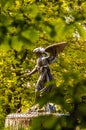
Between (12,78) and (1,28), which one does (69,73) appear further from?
(12,78)

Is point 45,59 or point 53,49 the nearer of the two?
point 45,59

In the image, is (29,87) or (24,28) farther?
(29,87)

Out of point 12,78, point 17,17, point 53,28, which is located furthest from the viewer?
point 12,78

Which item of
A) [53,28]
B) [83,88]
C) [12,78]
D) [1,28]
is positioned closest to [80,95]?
[83,88]

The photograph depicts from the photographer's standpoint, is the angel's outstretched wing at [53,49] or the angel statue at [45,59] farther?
the angel's outstretched wing at [53,49]

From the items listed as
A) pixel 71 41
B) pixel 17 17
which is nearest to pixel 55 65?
pixel 71 41

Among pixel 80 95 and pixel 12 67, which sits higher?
pixel 12 67

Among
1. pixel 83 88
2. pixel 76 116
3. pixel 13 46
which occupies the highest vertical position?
pixel 13 46

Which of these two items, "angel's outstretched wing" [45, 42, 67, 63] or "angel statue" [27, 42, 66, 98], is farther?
"angel's outstretched wing" [45, 42, 67, 63]

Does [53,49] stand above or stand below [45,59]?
above

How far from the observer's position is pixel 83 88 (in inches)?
109

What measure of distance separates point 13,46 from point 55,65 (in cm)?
1855

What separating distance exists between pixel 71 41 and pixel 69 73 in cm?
1977

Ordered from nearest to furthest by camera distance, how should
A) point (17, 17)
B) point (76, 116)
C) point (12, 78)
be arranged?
point (76, 116)
point (17, 17)
point (12, 78)
